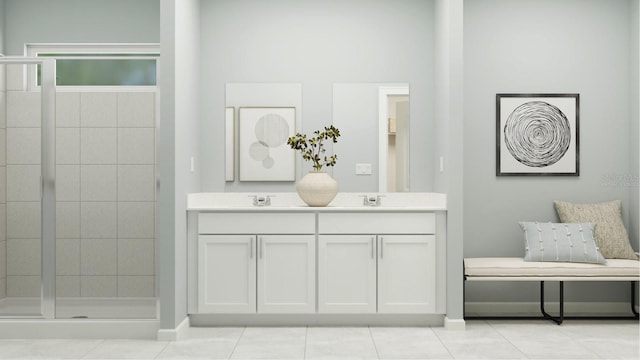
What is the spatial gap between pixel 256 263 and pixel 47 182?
4.77 ft

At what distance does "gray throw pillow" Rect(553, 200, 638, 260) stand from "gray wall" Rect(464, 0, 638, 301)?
134 mm

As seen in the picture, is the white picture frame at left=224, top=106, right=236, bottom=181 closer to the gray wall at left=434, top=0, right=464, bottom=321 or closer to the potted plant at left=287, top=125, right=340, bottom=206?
the potted plant at left=287, top=125, right=340, bottom=206

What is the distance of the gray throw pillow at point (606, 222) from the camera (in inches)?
181

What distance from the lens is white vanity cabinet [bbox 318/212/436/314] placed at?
4352mm

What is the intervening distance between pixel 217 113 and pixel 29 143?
4.39ft

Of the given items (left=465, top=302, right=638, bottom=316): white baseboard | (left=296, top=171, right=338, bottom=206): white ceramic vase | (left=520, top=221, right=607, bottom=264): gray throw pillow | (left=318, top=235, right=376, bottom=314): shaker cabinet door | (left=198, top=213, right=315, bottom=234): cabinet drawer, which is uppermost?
(left=296, top=171, right=338, bottom=206): white ceramic vase

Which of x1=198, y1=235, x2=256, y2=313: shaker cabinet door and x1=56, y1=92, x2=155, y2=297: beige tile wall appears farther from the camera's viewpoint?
x1=198, y1=235, x2=256, y2=313: shaker cabinet door

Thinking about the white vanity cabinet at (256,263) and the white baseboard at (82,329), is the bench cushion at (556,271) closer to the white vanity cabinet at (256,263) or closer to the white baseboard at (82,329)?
the white vanity cabinet at (256,263)

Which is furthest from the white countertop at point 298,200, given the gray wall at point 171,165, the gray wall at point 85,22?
the gray wall at point 85,22

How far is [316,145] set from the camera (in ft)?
15.5

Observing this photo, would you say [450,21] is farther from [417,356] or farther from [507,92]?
[417,356]

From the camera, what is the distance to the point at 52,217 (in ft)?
13.3

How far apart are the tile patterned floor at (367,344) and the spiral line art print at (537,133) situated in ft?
4.19

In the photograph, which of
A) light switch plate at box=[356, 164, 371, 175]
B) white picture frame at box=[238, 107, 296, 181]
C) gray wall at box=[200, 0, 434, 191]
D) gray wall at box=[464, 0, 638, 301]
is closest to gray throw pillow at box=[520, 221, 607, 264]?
gray wall at box=[464, 0, 638, 301]
